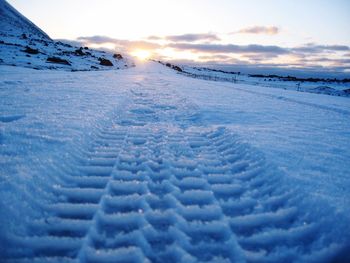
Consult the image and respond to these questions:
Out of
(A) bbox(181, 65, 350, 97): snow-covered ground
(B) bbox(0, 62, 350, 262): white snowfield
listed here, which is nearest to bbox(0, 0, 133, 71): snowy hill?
(A) bbox(181, 65, 350, 97): snow-covered ground

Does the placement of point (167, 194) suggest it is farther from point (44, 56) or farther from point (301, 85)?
point (301, 85)

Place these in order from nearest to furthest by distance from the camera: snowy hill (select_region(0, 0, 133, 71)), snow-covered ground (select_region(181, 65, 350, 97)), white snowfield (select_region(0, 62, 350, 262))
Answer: white snowfield (select_region(0, 62, 350, 262)) → snowy hill (select_region(0, 0, 133, 71)) → snow-covered ground (select_region(181, 65, 350, 97))

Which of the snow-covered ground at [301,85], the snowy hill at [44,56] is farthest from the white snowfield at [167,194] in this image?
the snow-covered ground at [301,85]

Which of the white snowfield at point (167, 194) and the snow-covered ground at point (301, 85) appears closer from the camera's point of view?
the white snowfield at point (167, 194)

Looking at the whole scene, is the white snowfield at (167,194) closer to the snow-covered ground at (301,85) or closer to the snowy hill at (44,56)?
the snowy hill at (44,56)

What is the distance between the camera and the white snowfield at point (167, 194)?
215 cm

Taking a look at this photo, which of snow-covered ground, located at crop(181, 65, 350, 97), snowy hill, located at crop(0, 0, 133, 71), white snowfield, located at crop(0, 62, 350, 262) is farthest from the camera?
snow-covered ground, located at crop(181, 65, 350, 97)

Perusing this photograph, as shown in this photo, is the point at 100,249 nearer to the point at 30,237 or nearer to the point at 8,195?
the point at 30,237

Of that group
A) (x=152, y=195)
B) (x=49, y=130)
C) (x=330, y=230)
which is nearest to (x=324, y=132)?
(x=330, y=230)

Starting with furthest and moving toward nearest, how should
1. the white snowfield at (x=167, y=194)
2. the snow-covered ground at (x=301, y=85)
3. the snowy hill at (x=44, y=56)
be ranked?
the snow-covered ground at (x=301, y=85) < the snowy hill at (x=44, y=56) < the white snowfield at (x=167, y=194)

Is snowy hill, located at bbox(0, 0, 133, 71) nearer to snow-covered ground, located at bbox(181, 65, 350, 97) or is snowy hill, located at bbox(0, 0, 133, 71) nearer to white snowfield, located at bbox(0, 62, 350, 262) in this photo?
snow-covered ground, located at bbox(181, 65, 350, 97)

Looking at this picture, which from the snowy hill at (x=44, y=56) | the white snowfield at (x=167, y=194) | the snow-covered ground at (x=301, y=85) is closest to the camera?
the white snowfield at (x=167, y=194)

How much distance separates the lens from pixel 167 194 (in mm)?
2844

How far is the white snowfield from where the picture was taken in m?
2.15
